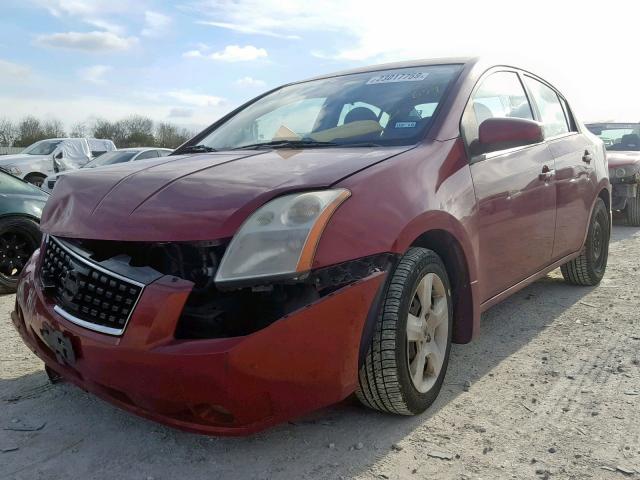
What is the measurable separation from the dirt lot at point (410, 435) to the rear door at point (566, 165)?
956 millimetres

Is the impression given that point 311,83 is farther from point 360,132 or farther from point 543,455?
point 543,455

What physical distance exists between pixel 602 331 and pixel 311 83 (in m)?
2.38

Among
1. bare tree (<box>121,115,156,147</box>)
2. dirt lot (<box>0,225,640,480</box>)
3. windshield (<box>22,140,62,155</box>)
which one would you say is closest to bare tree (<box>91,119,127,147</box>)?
bare tree (<box>121,115,156,147</box>)

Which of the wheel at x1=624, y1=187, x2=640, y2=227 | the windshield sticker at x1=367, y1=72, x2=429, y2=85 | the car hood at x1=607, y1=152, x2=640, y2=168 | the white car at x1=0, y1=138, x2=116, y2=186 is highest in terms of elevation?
the white car at x1=0, y1=138, x2=116, y2=186

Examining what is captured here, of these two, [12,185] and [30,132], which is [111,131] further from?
[12,185]

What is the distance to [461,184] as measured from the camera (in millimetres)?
2785

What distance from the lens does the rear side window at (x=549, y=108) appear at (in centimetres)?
402

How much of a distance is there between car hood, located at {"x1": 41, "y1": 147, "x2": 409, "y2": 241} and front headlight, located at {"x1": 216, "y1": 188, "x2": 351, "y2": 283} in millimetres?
50

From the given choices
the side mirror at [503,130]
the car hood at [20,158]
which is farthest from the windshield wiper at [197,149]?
the car hood at [20,158]

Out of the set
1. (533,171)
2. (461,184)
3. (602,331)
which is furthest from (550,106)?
(461,184)

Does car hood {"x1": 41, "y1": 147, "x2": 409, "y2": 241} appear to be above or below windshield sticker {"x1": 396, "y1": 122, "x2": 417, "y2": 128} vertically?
below

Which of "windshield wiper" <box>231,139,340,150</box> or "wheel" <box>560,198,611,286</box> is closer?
"windshield wiper" <box>231,139,340,150</box>

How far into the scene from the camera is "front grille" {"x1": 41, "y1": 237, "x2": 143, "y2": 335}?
6.68 ft

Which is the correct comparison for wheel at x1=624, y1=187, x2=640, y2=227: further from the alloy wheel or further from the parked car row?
the alloy wheel
